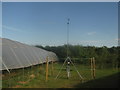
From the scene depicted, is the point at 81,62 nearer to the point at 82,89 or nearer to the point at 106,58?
the point at 106,58

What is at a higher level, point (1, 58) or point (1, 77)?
point (1, 58)

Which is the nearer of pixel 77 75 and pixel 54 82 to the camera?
pixel 54 82

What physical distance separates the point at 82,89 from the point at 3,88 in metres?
3.15

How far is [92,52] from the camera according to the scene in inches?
869

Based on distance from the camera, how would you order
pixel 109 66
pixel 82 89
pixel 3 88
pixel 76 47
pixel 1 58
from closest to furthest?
pixel 82 89 → pixel 3 88 → pixel 1 58 → pixel 109 66 → pixel 76 47

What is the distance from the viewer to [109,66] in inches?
699

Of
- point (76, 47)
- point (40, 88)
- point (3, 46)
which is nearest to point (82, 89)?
point (40, 88)

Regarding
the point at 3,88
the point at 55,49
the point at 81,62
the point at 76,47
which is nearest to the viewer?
the point at 3,88

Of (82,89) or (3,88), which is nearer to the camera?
(82,89)

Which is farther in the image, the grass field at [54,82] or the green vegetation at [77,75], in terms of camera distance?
the green vegetation at [77,75]

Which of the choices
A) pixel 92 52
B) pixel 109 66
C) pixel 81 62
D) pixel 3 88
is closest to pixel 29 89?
pixel 3 88

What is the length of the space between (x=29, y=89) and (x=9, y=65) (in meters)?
2.25

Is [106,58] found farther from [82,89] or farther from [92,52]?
[82,89]

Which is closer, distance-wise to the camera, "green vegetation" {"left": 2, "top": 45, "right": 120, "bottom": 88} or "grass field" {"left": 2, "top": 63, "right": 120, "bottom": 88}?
"grass field" {"left": 2, "top": 63, "right": 120, "bottom": 88}
